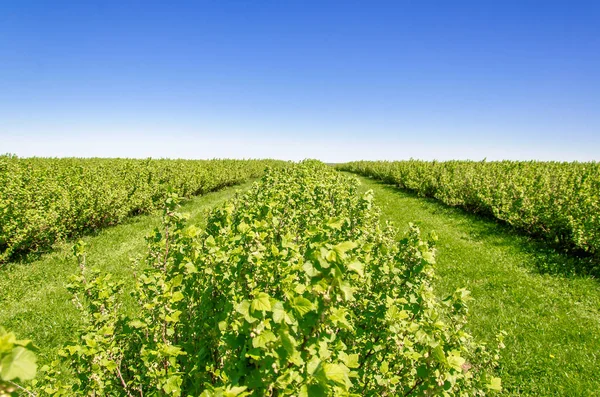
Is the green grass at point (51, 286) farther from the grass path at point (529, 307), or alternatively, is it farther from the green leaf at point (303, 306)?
the grass path at point (529, 307)

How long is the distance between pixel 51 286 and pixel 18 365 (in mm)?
7539

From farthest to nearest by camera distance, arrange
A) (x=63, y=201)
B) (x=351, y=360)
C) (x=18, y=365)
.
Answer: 1. (x=63, y=201)
2. (x=351, y=360)
3. (x=18, y=365)

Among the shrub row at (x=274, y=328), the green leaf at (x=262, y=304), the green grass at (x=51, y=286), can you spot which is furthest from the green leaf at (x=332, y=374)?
the green grass at (x=51, y=286)

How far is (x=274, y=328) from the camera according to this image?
1636mm

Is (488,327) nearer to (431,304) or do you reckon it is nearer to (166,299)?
(431,304)

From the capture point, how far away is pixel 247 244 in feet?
8.09

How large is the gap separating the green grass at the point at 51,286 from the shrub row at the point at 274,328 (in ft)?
2.33

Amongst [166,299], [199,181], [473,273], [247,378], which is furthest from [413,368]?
[199,181]

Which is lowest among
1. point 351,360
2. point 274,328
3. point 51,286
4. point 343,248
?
point 51,286

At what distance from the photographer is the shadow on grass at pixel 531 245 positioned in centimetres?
787

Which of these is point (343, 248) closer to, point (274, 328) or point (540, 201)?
point (274, 328)

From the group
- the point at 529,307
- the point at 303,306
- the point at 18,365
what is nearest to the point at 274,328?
the point at 303,306

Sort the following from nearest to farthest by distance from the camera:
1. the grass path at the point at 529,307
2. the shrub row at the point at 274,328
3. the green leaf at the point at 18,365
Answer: the green leaf at the point at 18,365 → the shrub row at the point at 274,328 → the grass path at the point at 529,307

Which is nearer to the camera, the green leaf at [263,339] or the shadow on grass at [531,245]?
the green leaf at [263,339]
